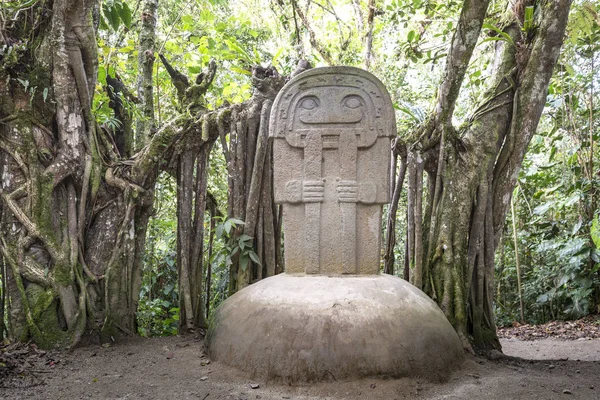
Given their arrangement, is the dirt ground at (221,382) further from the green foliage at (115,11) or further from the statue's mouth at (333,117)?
the green foliage at (115,11)

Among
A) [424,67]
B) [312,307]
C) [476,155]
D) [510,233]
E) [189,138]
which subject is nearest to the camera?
[312,307]

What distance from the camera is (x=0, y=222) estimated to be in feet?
14.2

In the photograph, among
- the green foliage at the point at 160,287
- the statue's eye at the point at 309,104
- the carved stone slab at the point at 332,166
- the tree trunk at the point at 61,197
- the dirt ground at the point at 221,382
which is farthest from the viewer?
the green foliage at the point at 160,287

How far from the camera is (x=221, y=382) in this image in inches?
141

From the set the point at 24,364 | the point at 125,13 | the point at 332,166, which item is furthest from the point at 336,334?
the point at 125,13

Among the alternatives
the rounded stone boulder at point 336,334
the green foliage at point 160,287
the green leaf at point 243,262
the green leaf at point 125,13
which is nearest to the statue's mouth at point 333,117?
the rounded stone boulder at point 336,334

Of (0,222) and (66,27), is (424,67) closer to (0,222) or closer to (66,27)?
(66,27)

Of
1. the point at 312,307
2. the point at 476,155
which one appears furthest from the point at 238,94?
the point at 312,307

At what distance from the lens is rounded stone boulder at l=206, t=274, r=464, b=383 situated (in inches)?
138

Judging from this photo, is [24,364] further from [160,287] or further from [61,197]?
[160,287]

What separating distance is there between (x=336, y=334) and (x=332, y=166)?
5.32ft

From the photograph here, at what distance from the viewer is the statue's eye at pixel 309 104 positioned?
4.59 meters

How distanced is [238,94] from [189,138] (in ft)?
8.70

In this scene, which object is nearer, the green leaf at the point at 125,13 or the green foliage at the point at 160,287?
the green leaf at the point at 125,13
